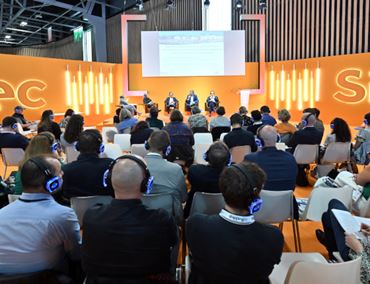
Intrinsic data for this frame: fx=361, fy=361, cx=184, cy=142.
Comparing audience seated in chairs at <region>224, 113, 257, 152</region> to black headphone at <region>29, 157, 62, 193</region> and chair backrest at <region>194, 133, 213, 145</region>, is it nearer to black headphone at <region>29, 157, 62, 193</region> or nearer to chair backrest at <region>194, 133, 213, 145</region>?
chair backrest at <region>194, 133, 213, 145</region>

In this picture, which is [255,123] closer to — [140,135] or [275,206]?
[140,135]

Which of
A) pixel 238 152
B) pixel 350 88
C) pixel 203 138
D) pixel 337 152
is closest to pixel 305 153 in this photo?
pixel 337 152

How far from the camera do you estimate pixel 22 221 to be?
181cm

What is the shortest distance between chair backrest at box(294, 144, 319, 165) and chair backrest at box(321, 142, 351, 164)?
0.17 m

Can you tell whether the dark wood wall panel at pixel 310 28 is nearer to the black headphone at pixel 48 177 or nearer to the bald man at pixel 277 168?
the bald man at pixel 277 168

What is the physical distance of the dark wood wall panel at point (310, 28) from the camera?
37.2 ft

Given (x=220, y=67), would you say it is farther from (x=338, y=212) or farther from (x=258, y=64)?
(x=338, y=212)

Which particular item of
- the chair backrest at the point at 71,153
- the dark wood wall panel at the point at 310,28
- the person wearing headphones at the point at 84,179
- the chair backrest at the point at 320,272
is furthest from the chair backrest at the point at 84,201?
the dark wood wall panel at the point at 310,28

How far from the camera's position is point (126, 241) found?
1.67m

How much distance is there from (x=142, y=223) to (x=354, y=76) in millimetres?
11238

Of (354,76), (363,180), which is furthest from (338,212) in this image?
(354,76)

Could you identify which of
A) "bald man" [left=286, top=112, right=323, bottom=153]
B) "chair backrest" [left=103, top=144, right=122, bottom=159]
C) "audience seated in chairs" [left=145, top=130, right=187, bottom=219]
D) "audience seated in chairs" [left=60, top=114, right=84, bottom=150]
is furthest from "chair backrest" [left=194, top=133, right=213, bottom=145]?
"audience seated in chairs" [left=145, top=130, right=187, bottom=219]

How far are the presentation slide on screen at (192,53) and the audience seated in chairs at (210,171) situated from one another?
11053 mm

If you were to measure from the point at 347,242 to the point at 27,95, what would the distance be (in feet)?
35.3
